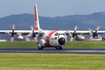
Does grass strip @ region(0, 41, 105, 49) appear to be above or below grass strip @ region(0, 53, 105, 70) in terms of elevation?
above

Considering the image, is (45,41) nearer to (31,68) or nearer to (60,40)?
(60,40)

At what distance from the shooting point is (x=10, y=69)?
24.4m

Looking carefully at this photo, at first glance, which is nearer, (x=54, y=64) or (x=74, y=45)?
(x=54, y=64)

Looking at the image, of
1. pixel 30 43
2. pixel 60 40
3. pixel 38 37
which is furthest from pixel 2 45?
pixel 60 40

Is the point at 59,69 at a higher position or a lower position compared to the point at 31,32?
lower

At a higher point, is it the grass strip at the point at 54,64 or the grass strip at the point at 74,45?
the grass strip at the point at 74,45

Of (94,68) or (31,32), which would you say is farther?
(31,32)

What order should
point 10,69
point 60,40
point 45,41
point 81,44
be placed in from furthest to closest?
point 81,44, point 45,41, point 60,40, point 10,69

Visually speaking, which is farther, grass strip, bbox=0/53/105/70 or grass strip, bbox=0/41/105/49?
grass strip, bbox=0/41/105/49

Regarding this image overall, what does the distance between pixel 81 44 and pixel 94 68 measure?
159 ft

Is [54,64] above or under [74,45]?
under

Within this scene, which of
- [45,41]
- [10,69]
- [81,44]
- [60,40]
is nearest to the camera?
[10,69]

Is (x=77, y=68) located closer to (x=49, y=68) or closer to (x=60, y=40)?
(x=49, y=68)

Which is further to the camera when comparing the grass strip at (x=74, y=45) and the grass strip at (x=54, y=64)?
the grass strip at (x=74, y=45)
